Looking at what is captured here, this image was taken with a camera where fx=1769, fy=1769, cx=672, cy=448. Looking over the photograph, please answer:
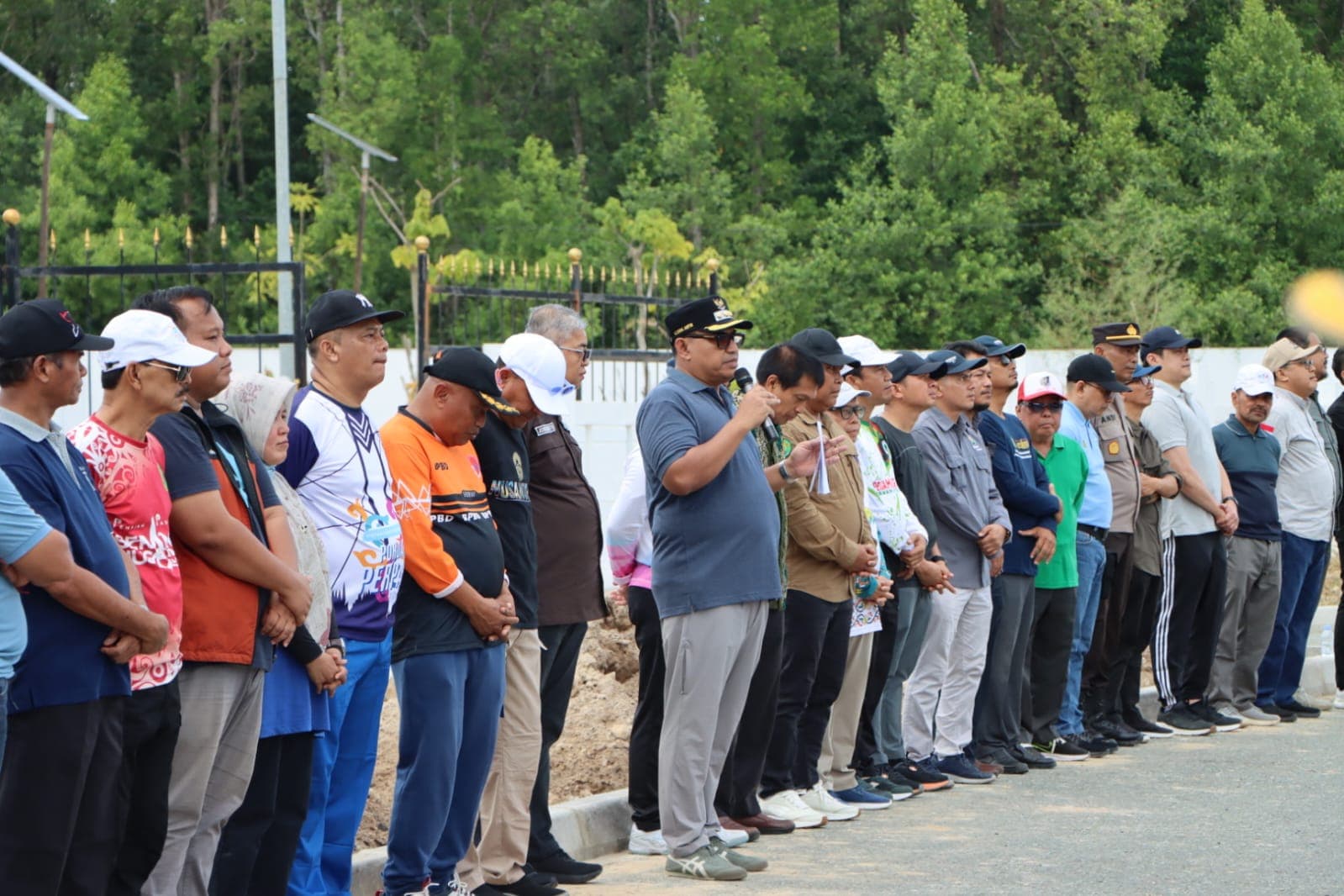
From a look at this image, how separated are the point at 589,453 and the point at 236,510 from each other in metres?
9.52

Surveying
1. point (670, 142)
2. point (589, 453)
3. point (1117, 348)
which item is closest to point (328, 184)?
point (670, 142)

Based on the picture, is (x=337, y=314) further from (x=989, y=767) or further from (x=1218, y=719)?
(x=1218, y=719)

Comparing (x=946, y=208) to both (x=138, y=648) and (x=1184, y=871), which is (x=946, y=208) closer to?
(x=1184, y=871)

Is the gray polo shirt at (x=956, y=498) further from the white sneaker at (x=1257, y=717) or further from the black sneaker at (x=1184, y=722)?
the white sneaker at (x=1257, y=717)

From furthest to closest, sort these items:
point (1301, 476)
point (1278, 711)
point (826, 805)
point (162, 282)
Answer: point (162, 282), point (1301, 476), point (1278, 711), point (826, 805)

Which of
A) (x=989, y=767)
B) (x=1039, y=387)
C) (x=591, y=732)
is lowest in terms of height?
(x=989, y=767)

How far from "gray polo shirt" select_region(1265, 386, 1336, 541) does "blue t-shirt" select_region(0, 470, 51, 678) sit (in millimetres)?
9035

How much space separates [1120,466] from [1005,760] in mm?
1976

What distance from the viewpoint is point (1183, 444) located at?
35.1ft

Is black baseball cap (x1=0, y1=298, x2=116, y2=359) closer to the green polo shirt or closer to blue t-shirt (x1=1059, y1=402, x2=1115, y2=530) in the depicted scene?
the green polo shirt

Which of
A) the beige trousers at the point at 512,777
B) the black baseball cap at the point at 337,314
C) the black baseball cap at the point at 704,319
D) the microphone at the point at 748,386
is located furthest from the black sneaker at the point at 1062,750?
the black baseball cap at the point at 337,314

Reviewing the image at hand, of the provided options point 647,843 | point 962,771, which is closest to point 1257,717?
point 962,771

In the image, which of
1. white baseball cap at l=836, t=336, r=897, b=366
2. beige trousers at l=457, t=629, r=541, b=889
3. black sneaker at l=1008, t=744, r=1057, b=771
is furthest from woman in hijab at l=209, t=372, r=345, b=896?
black sneaker at l=1008, t=744, r=1057, b=771

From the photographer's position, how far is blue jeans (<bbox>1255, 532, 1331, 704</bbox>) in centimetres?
1144
